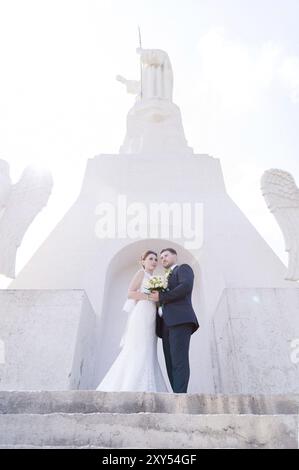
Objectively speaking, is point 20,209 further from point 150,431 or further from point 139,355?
point 150,431

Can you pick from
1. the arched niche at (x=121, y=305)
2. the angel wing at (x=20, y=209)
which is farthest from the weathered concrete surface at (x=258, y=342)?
the angel wing at (x=20, y=209)

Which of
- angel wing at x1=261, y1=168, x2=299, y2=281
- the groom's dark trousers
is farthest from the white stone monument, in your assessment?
the groom's dark trousers

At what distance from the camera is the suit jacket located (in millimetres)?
3805

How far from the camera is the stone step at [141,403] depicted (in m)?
2.82

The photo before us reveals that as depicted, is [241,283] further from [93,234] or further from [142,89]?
[142,89]

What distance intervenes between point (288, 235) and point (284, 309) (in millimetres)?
1022

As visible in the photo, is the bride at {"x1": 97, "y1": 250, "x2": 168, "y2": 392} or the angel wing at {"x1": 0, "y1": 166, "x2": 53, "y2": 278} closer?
the bride at {"x1": 97, "y1": 250, "x2": 168, "y2": 392}

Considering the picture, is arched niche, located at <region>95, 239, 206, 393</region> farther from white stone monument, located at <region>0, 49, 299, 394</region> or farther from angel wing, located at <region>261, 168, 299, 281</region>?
angel wing, located at <region>261, 168, 299, 281</region>

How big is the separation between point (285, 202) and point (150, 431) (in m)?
4.16

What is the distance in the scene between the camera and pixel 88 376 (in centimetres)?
543

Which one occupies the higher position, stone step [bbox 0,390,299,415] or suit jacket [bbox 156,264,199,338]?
suit jacket [bbox 156,264,199,338]
